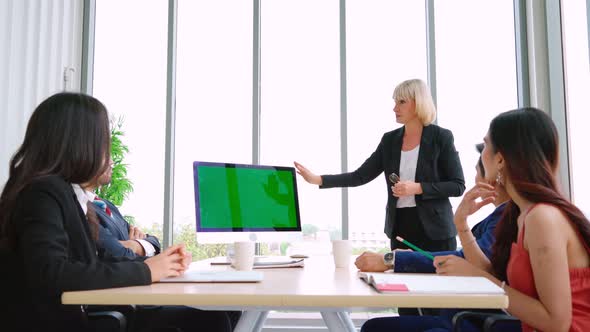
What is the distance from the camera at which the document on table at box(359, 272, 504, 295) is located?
1176mm

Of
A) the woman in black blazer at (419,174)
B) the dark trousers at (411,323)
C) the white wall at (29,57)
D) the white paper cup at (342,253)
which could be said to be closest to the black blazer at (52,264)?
the white paper cup at (342,253)

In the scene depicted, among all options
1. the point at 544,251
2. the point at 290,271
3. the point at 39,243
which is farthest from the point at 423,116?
the point at 39,243

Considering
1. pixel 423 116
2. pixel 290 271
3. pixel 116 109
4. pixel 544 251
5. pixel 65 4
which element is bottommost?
pixel 290 271

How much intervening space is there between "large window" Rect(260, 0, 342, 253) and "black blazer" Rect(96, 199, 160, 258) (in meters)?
1.55

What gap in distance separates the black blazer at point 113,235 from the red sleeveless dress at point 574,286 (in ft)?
4.92

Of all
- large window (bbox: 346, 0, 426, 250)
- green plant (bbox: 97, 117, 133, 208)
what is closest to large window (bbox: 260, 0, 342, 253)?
large window (bbox: 346, 0, 426, 250)

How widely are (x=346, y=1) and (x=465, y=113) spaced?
134 cm

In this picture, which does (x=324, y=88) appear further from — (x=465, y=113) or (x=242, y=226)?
(x=242, y=226)

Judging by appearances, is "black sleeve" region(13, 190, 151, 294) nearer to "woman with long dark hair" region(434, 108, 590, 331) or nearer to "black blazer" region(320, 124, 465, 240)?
"woman with long dark hair" region(434, 108, 590, 331)

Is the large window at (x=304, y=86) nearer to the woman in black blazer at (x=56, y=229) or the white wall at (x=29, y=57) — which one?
the white wall at (x=29, y=57)

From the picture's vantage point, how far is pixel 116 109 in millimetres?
4250

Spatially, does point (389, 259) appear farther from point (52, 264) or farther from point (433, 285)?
point (52, 264)

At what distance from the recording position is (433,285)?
4.07 ft

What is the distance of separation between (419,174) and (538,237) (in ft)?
5.41
